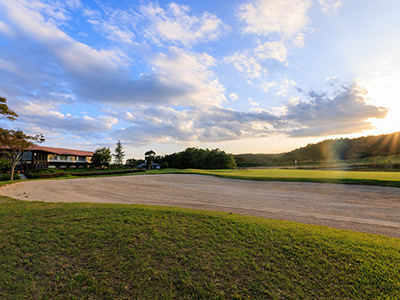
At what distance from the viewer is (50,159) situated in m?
47.0

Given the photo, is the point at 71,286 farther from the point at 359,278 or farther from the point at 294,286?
the point at 359,278

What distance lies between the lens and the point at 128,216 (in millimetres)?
5844

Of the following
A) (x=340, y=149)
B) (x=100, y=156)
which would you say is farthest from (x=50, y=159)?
(x=340, y=149)

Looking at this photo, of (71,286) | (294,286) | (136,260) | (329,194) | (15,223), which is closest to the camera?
(294,286)

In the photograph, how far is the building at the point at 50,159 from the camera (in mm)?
38594

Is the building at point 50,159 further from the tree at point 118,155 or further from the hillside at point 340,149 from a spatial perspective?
the hillside at point 340,149

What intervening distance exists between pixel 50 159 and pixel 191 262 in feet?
185

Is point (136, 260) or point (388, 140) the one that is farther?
point (388, 140)

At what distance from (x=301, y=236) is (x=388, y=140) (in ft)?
304

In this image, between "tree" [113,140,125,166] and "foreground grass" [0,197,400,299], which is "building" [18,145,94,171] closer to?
"tree" [113,140,125,166]

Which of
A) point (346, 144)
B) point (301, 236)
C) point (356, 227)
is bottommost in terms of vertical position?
point (356, 227)

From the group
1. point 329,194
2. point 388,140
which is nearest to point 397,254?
point 329,194

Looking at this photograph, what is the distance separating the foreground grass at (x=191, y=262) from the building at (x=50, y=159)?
117ft

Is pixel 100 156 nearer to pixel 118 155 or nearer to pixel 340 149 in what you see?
pixel 118 155
